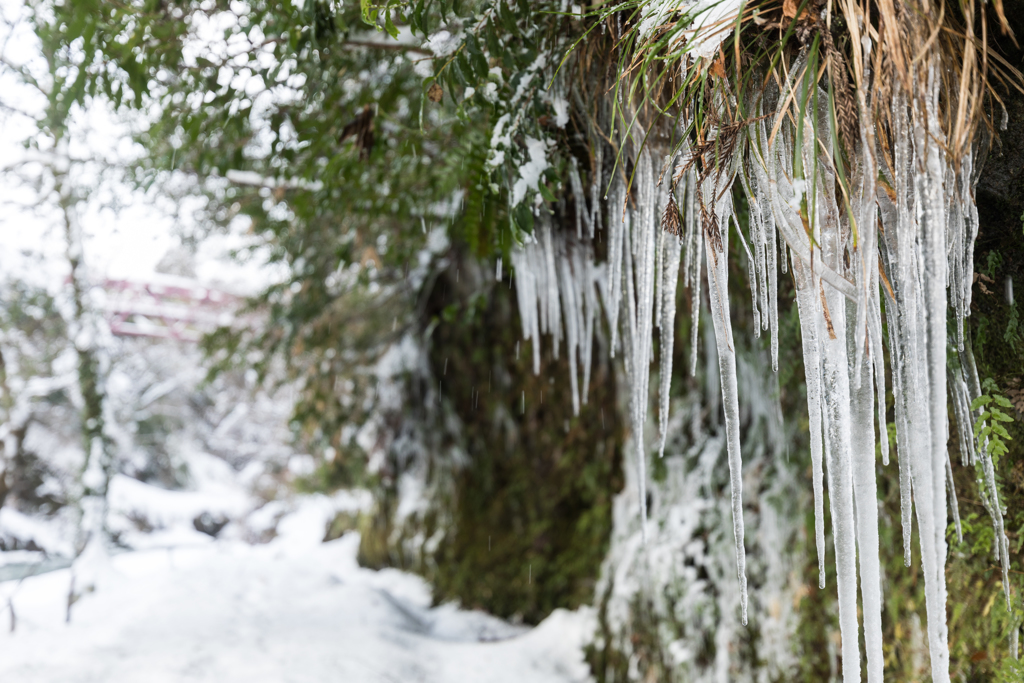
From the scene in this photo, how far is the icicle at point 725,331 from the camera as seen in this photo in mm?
1393

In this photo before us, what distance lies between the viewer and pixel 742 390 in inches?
103

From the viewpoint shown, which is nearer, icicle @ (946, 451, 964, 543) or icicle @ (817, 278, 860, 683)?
icicle @ (817, 278, 860, 683)

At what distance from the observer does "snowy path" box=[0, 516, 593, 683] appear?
2.76 meters

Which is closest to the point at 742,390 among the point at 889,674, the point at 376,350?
the point at 889,674

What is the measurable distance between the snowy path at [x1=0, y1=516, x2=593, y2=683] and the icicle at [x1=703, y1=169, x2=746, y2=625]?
2.05 meters

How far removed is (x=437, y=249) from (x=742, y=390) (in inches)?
86.4

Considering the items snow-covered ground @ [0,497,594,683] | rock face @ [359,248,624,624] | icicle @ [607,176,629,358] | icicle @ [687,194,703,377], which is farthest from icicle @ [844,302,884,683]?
rock face @ [359,248,624,624]

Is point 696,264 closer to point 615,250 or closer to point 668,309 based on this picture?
point 668,309

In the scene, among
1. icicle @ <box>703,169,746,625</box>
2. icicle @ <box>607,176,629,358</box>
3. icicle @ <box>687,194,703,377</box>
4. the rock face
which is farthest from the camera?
the rock face

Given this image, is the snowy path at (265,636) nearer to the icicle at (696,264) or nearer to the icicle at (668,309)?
the icicle at (668,309)

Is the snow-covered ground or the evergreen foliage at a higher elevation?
the evergreen foliage


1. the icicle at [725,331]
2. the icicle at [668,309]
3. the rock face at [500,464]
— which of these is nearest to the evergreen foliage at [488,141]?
the rock face at [500,464]

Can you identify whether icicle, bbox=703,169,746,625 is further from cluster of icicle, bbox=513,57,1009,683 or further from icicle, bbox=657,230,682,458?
icicle, bbox=657,230,682,458

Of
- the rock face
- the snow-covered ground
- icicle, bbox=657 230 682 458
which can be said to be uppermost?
icicle, bbox=657 230 682 458
